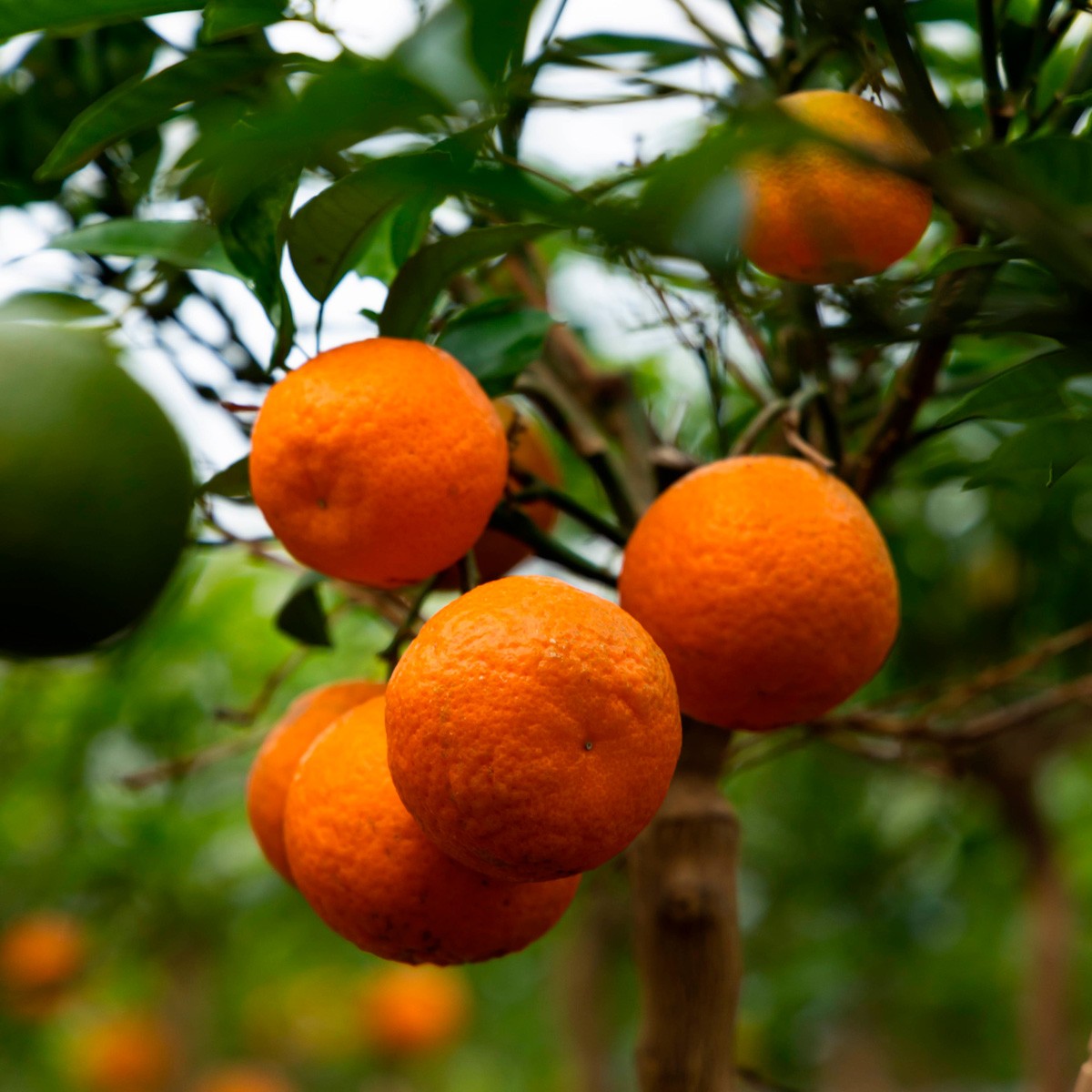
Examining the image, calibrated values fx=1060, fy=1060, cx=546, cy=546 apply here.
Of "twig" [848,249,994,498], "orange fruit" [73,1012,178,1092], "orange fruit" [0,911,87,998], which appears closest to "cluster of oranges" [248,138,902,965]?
"twig" [848,249,994,498]

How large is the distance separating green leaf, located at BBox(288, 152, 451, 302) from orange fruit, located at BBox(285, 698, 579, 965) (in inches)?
9.9

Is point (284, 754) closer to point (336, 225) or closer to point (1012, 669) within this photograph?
point (336, 225)

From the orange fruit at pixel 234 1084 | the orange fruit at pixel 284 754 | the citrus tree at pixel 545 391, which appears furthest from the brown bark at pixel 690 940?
the orange fruit at pixel 234 1084

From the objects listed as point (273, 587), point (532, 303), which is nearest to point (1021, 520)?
point (532, 303)

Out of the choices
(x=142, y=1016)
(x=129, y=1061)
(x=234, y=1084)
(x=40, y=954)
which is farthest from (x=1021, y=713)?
(x=142, y=1016)

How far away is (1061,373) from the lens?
486 mm

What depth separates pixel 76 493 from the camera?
1.71ft

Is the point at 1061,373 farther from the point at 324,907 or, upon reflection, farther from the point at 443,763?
the point at 324,907

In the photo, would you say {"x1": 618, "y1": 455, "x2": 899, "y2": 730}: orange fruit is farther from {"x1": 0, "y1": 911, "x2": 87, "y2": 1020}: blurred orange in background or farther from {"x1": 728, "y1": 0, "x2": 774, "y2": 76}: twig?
{"x1": 0, "y1": 911, "x2": 87, "y2": 1020}: blurred orange in background

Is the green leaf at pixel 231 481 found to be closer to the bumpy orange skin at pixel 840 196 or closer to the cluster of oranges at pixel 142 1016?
the bumpy orange skin at pixel 840 196

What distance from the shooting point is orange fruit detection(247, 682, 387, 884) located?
2.01ft

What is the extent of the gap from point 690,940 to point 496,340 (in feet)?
1.29

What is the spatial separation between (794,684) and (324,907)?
262 millimetres

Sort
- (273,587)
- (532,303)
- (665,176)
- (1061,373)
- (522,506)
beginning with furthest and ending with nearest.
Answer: (273,587)
(532,303)
(522,506)
(1061,373)
(665,176)
